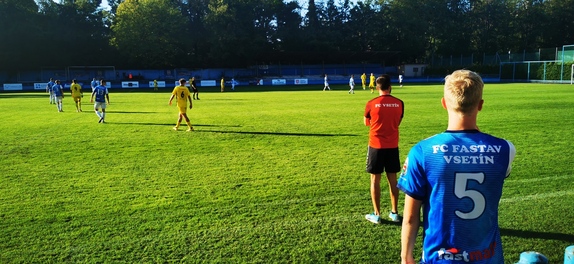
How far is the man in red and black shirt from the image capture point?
18.9ft

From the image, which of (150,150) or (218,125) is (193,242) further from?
(218,125)

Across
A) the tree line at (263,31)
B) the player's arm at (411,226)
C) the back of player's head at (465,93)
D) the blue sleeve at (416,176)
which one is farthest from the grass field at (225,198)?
the tree line at (263,31)

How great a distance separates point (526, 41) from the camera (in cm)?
8062

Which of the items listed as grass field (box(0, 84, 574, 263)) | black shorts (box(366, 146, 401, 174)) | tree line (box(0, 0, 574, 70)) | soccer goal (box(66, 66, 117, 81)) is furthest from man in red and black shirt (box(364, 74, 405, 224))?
tree line (box(0, 0, 574, 70))

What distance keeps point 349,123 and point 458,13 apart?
265ft

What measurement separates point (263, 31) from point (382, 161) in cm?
7549

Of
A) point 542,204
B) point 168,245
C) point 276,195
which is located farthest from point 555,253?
point 168,245

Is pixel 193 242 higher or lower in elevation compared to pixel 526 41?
lower

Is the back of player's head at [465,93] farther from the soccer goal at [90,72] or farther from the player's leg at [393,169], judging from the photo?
the soccer goal at [90,72]

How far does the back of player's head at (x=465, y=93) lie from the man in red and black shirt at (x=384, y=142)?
339 centimetres

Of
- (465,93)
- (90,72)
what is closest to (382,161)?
(465,93)

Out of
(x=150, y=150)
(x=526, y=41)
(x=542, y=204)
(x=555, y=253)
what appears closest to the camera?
(x=555, y=253)

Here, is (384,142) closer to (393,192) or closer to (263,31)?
(393,192)

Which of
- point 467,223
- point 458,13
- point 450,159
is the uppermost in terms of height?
point 458,13
